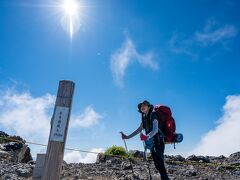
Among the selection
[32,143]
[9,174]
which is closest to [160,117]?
[9,174]

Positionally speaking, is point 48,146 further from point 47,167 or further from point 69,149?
point 69,149

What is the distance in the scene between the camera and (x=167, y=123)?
7703 mm

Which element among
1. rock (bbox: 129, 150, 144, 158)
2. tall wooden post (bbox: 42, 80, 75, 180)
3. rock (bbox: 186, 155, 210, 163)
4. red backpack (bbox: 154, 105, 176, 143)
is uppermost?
rock (bbox: 129, 150, 144, 158)

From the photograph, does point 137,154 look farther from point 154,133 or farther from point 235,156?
point 154,133

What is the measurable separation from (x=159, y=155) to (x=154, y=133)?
578mm

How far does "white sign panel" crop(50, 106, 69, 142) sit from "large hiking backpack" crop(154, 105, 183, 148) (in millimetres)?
4287

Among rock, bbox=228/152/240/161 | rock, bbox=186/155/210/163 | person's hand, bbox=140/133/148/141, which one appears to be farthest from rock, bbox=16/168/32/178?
rock, bbox=228/152/240/161

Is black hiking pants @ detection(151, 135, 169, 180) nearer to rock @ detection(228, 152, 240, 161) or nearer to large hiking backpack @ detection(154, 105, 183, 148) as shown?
large hiking backpack @ detection(154, 105, 183, 148)

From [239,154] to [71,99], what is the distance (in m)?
17.9

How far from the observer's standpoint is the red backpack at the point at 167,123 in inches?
299

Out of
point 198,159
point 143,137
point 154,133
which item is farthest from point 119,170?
point 198,159

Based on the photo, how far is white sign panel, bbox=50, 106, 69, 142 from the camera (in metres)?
3.77

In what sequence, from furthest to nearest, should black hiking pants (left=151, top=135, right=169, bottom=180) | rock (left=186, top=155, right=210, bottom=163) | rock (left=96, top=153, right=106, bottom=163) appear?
rock (left=186, top=155, right=210, bottom=163), rock (left=96, top=153, right=106, bottom=163), black hiking pants (left=151, top=135, right=169, bottom=180)

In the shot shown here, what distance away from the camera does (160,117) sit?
7711mm
